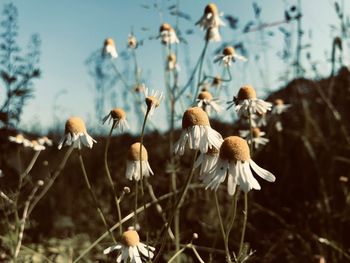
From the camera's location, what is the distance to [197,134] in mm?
1275

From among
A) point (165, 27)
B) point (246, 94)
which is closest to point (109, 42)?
point (165, 27)

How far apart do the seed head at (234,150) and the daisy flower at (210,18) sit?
4.15 ft

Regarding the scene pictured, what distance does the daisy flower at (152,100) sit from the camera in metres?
1.33

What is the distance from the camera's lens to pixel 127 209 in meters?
3.15

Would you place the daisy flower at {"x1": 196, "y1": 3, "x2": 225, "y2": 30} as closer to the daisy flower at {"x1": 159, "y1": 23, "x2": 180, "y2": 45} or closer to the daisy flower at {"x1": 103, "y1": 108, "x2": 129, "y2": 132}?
the daisy flower at {"x1": 159, "y1": 23, "x2": 180, "y2": 45}

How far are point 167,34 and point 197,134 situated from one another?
1.36 meters

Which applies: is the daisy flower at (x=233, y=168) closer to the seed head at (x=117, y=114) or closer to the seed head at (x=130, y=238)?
the seed head at (x=130, y=238)

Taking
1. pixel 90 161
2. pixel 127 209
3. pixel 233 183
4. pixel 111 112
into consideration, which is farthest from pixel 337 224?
pixel 90 161

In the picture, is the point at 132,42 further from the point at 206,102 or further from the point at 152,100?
the point at 152,100

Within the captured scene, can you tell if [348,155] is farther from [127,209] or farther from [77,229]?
[77,229]

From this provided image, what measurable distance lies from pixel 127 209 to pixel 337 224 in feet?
4.02

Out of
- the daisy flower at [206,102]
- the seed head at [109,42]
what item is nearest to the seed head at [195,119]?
the daisy flower at [206,102]

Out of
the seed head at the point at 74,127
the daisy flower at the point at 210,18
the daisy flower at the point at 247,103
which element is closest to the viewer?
the seed head at the point at 74,127

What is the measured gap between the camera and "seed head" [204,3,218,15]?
7.80 feet
